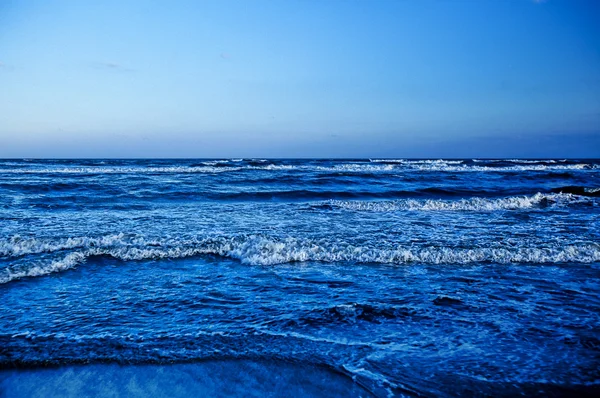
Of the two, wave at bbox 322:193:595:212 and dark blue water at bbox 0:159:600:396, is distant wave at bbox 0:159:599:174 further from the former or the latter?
dark blue water at bbox 0:159:600:396

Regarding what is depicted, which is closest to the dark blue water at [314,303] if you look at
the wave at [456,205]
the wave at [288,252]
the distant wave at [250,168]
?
the wave at [288,252]

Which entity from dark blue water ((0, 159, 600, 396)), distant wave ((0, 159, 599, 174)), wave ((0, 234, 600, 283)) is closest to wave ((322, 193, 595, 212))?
dark blue water ((0, 159, 600, 396))

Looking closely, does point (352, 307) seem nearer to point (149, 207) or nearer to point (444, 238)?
point (444, 238)

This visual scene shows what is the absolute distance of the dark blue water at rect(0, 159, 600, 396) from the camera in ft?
11.1

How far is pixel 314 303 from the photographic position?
191 inches

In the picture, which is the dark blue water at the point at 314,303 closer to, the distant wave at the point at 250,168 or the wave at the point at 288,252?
the wave at the point at 288,252

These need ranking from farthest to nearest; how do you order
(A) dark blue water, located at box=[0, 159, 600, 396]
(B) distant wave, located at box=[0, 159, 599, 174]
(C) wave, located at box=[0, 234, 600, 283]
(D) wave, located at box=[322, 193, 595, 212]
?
(B) distant wave, located at box=[0, 159, 599, 174], (D) wave, located at box=[322, 193, 595, 212], (C) wave, located at box=[0, 234, 600, 283], (A) dark blue water, located at box=[0, 159, 600, 396]

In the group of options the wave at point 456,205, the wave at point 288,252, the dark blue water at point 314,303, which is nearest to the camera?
the dark blue water at point 314,303

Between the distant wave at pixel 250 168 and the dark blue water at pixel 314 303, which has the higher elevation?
the distant wave at pixel 250 168

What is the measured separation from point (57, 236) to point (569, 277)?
9.86 meters

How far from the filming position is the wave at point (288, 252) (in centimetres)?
697

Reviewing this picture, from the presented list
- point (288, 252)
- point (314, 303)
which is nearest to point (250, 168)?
point (288, 252)

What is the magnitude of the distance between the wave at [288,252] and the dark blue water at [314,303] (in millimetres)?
36

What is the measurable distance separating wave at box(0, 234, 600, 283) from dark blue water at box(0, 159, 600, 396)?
0.04 meters
